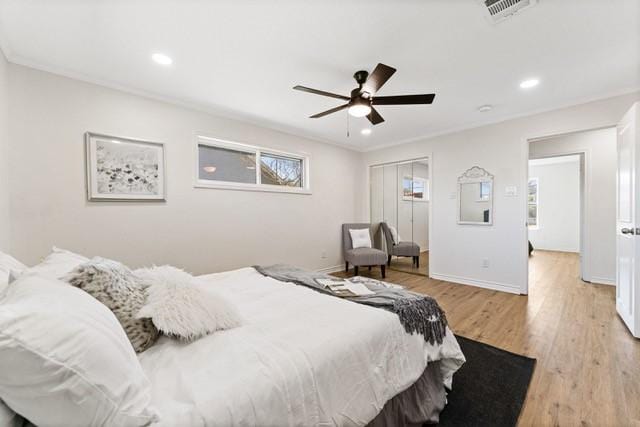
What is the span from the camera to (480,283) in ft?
12.6

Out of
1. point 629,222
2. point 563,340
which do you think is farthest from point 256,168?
point 629,222

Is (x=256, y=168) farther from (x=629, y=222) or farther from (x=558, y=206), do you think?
(x=558, y=206)

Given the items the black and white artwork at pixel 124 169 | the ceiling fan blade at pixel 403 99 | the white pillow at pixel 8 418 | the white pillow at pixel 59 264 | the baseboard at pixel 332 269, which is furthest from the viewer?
the baseboard at pixel 332 269

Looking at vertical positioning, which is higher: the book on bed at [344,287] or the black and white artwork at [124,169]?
the black and white artwork at [124,169]

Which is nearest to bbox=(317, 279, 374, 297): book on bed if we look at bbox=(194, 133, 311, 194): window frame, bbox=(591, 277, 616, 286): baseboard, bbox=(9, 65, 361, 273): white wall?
bbox=(9, 65, 361, 273): white wall

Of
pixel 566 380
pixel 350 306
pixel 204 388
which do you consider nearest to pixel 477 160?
pixel 566 380

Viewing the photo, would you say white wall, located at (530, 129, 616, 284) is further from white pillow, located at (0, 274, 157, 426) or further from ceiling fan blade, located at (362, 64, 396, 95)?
white pillow, located at (0, 274, 157, 426)

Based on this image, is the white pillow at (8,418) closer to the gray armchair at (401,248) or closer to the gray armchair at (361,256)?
the gray armchair at (361,256)

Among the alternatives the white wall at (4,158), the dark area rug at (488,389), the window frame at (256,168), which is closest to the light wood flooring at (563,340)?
the dark area rug at (488,389)

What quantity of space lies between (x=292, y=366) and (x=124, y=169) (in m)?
2.80

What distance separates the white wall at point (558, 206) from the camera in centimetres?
650

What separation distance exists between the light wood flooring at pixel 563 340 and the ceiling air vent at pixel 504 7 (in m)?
2.49

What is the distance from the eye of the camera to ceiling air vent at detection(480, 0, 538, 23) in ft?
5.30

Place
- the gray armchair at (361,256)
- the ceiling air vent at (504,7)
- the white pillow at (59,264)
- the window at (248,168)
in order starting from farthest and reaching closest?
the gray armchair at (361,256), the window at (248,168), the ceiling air vent at (504,7), the white pillow at (59,264)
